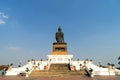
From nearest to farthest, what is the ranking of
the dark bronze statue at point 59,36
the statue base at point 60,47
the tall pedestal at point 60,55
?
the tall pedestal at point 60,55, the statue base at point 60,47, the dark bronze statue at point 59,36

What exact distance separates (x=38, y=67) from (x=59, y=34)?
14.1m

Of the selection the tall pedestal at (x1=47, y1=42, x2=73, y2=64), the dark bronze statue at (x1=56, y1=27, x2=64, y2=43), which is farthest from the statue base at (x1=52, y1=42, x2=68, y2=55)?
the dark bronze statue at (x1=56, y1=27, x2=64, y2=43)

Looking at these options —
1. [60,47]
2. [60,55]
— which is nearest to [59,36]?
[60,47]

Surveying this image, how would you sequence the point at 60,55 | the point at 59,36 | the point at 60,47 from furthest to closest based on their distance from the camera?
the point at 59,36 → the point at 60,47 → the point at 60,55

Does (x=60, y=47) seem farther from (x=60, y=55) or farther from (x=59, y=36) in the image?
(x=59, y=36)

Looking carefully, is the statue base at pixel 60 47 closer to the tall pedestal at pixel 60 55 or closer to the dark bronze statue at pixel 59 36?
the tall pedestal at pixel 60 55

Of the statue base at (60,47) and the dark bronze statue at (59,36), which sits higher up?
the dark bronze statue at (59,36)

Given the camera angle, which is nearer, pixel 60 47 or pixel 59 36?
pixel 60 47

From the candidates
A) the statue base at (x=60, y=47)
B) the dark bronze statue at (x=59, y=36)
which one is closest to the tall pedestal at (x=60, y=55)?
the statue base at (x=60, y=47)

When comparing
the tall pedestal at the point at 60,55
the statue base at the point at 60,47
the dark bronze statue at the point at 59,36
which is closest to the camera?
the tall pedestal at the point at 60,55

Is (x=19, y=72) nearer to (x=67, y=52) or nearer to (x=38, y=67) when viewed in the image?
(x=38, y=67)

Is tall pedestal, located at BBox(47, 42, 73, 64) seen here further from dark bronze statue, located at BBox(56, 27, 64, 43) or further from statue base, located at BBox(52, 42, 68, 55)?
dark bronze statue, located at BBox(56, 27, 64, 43)

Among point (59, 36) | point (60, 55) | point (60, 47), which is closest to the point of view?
point (60, 55)

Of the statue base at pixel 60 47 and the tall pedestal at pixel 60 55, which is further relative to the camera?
the statue base at pixel 60 47
